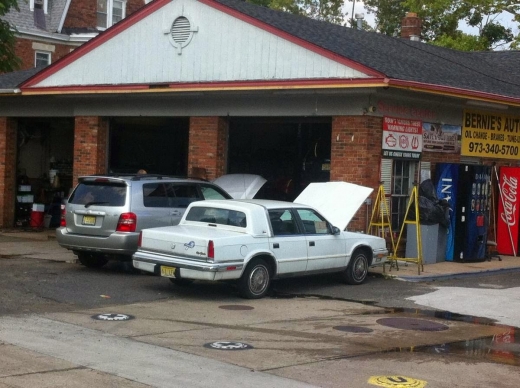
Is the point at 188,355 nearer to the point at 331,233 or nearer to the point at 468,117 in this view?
the point at 331,233

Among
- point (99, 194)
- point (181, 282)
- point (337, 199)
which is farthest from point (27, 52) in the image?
point (181, 282)

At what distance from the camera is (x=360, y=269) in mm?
15508

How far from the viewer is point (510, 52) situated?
27812 millimetres

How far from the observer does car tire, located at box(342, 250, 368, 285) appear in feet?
50.3

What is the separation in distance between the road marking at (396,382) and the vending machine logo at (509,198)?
13.0 metres

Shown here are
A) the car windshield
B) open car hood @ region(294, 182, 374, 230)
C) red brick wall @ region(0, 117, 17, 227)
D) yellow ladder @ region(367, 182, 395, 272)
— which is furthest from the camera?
red brick wall @ region(0, 117, 17, 227)

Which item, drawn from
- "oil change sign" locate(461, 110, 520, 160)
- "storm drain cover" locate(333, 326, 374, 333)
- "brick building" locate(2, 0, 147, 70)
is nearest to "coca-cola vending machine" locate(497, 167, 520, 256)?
"oil change sign" locate(461, 110, 520, 160)

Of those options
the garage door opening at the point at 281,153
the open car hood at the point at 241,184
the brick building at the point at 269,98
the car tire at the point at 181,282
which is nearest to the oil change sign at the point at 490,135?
the brick building at the point at 269,98

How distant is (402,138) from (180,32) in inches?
225

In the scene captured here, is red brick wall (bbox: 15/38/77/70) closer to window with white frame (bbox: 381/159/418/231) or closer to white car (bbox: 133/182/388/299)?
window with white frame (bbox: 381/159/418/231)

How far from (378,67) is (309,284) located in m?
4.50

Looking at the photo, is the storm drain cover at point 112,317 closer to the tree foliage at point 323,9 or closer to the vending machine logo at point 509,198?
the vending machine logo at point 509,198

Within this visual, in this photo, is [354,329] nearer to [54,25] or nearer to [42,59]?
[42,59]

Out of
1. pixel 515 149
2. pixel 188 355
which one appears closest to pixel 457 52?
pixel 515 149
